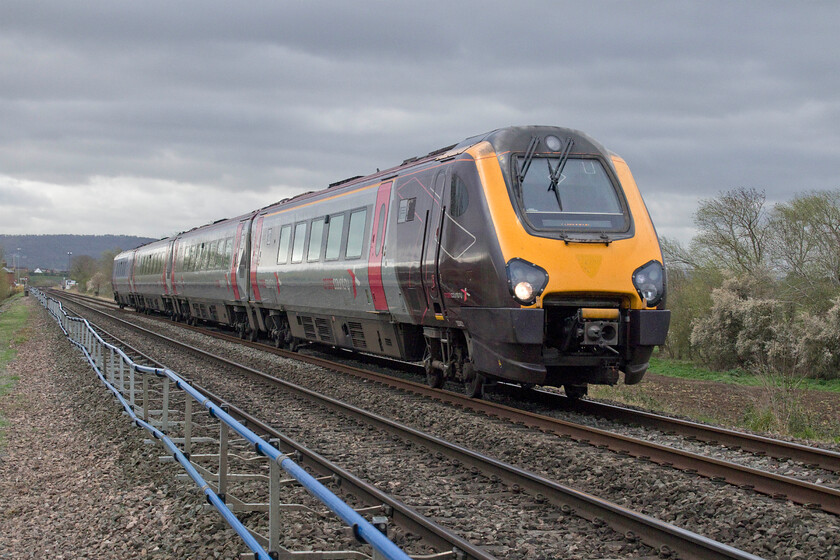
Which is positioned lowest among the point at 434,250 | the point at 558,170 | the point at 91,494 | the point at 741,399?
the point at 741,399

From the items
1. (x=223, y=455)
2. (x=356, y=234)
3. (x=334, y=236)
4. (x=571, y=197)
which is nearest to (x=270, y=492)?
(x=223, y=455)

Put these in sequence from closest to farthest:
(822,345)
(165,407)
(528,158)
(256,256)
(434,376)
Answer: (165,407) < (528,158) < (434,376) < (256,256) < (822,345)

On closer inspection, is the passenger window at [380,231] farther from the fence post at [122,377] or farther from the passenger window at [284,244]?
the passenger window at [284,244]

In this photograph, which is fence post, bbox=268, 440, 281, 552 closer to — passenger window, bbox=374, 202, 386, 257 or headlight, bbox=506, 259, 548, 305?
headlight, bbox=506, 259, 548, 305

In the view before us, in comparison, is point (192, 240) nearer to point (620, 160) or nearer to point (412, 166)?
point (412, 166)

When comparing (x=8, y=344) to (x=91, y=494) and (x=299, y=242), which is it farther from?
(x=91, y=494)

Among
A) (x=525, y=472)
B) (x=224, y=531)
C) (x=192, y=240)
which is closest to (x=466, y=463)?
(x=525, y=472)

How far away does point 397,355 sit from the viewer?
13.0 meters

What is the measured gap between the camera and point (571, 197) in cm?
988

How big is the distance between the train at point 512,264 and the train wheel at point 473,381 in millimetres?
18

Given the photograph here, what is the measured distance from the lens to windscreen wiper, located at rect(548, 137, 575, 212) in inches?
388

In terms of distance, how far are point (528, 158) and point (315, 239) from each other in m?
6.63

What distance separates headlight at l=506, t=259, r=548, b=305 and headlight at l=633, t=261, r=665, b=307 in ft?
3.93

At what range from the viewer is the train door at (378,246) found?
41.3ft
